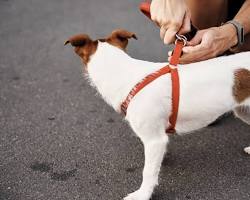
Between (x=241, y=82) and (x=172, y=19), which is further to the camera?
(x=172, y=19)

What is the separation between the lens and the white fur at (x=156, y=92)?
8.79ft

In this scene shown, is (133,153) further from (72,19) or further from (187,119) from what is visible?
(72,19)

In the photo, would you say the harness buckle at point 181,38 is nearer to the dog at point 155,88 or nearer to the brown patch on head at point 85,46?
the dog at point 155,88

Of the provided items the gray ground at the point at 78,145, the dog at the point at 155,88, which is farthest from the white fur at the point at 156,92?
the gray ground at the point at 78,145

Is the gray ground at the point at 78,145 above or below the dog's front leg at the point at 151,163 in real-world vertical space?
below

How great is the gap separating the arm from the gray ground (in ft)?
2.51

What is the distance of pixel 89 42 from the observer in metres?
2.77

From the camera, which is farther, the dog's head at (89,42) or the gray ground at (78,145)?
the gray ground at (78,145)

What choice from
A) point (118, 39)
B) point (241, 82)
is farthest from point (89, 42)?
point (241, 82)

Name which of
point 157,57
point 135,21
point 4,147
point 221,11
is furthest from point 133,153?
point 135,21

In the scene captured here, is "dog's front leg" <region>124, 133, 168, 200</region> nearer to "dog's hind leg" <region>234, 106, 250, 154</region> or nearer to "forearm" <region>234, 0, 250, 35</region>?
"dog's hind leg" <region>234, 106, 250, 154</region>

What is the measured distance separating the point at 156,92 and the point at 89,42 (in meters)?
0.50

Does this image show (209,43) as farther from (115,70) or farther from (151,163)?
(151,163)

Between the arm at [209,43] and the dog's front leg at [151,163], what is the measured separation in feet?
1.73
